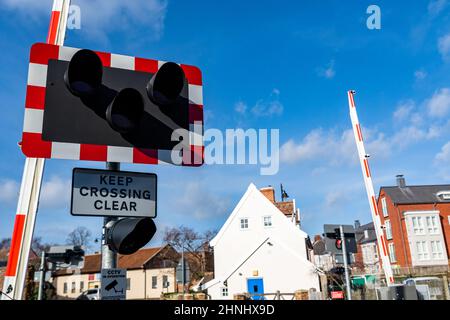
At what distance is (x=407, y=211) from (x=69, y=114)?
53.2m

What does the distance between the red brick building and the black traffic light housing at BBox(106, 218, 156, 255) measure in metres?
49.8

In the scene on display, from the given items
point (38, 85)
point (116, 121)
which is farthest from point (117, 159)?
point (38, 85)

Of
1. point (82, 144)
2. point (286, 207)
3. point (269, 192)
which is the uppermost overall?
point (269, 192)

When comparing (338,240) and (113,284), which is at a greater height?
(338,240)

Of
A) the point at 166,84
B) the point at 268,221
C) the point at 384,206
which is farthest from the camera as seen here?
the point at 384,206

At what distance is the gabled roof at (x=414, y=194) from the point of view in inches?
1976

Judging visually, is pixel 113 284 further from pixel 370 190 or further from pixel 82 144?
pixel 370 190

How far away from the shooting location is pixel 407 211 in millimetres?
49406

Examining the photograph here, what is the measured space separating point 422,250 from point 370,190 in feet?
151

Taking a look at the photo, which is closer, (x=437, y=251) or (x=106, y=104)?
(x=106, y=104)

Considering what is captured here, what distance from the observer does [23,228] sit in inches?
93.0

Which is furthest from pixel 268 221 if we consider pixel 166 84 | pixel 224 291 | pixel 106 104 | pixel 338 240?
pixel 106 104

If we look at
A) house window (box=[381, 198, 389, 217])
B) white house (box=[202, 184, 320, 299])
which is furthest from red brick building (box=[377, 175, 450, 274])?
white house (box=[202, 184, 320, 299])

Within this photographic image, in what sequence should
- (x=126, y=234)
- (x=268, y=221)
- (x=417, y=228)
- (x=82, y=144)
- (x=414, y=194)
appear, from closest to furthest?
1. (x=126, y=234)
2. (x=82, y=144)
3. (x=268, y=221)
4. (x=417, y=228)
5. (x=414, y=194)
